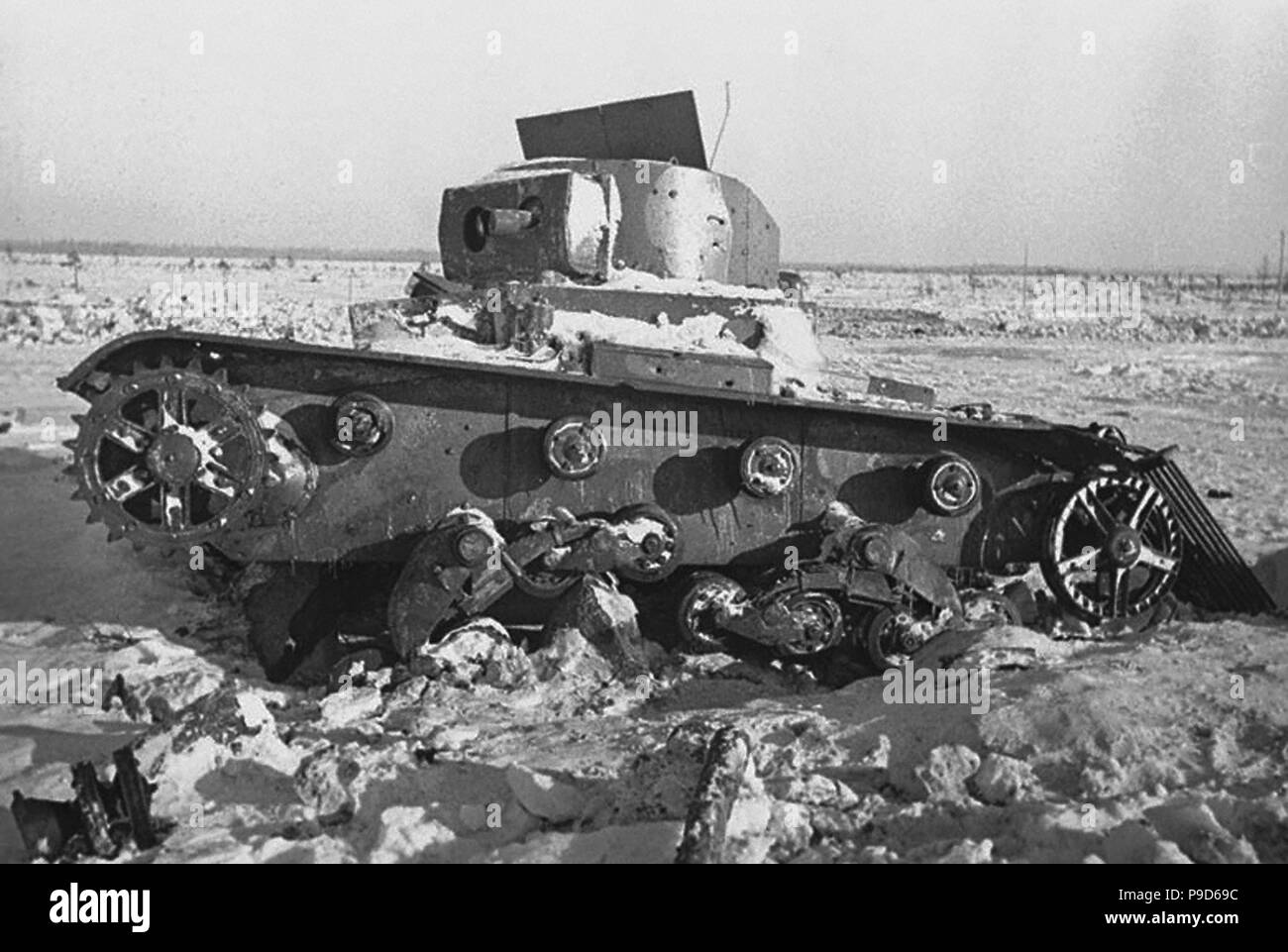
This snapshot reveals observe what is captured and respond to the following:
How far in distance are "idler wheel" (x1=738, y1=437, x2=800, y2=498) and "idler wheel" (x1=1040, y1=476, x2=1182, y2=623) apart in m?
1.62

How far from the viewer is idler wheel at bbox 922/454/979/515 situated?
6301 millimetres

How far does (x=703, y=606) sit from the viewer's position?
620 cm

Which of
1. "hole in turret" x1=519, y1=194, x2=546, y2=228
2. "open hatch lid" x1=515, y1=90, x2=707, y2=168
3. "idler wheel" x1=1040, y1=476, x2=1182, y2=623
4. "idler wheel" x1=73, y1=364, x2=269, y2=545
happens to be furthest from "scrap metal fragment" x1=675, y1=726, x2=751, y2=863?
"open hatch lid" x1=515, y1=90, x2=707, y2=168

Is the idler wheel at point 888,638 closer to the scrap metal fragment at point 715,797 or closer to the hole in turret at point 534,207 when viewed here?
the scrap metal fragment at point 715,797

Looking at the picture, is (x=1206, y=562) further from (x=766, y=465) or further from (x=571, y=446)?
(x=571, y=446)

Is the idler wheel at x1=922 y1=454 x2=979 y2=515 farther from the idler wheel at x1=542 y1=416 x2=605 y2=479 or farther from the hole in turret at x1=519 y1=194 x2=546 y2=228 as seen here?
the hole in turret at x1=519 y1=194 x2=546 y2=228

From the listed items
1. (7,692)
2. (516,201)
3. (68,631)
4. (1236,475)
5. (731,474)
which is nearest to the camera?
(7,692)

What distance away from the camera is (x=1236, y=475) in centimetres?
1181

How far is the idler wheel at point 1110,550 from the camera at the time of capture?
6438mm

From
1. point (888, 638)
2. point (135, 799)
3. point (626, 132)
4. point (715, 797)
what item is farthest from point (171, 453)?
point (626, 132)

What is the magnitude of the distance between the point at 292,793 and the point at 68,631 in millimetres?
3420

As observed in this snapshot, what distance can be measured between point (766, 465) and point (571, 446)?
109cm
